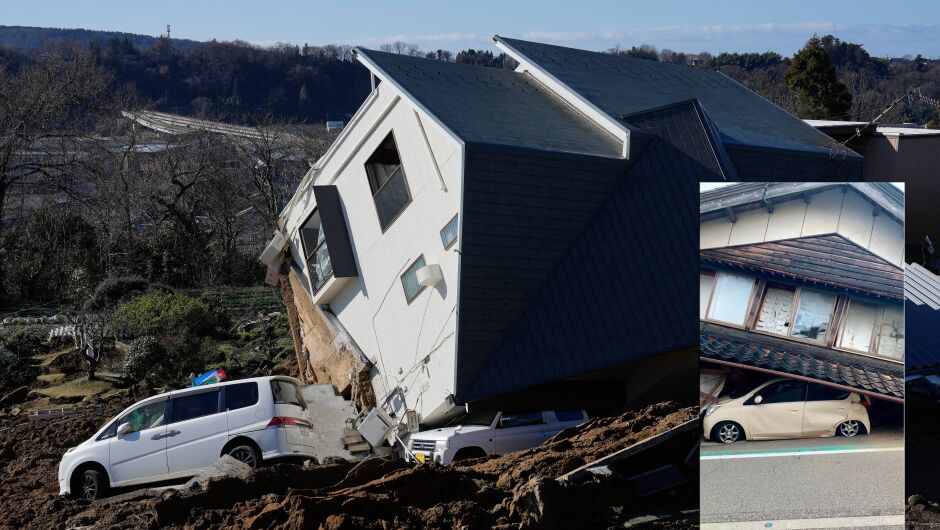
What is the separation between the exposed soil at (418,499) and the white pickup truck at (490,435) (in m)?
1.24

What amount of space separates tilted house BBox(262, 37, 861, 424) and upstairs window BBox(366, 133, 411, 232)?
0.10 ft

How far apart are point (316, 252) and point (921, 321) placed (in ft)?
38.1

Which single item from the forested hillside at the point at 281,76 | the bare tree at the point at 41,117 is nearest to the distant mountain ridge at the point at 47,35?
the forested hillside at the point at 281,76

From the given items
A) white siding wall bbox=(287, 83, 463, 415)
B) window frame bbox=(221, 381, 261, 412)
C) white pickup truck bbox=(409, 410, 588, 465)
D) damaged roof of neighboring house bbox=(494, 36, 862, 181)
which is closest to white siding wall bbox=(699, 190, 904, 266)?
white pickup truck bbox=(409, 410, 588, 465)

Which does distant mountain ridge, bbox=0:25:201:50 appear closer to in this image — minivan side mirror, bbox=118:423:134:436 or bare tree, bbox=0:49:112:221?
bare tree, bbox=0:49:112:221

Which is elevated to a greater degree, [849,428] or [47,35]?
[47,35]

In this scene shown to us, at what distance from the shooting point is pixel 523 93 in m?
19.6

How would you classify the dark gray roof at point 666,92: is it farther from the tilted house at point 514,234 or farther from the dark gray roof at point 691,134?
the dark gray roof at point 691,134

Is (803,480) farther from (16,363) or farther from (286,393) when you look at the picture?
(16,363)

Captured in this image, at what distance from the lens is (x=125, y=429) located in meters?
14.2

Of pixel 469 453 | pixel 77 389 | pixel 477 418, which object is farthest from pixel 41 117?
pixel 469 453

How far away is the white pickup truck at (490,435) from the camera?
1412cm

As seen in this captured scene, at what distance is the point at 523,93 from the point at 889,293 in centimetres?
1333

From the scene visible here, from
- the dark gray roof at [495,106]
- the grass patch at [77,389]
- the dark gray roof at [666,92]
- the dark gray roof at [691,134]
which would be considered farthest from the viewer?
the grass patch at [77,389]
